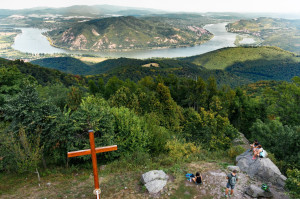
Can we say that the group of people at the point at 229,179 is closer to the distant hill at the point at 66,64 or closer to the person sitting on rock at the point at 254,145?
the person sitting on rock at the point at 254,145

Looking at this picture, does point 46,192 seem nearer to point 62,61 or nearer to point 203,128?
point 203,128

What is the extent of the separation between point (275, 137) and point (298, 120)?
1029 cm

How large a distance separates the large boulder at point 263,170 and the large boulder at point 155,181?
17.8ft

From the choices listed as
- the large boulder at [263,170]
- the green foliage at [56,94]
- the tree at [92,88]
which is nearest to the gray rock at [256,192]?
the large boulder at [263,170]

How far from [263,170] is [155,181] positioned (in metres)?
6.76

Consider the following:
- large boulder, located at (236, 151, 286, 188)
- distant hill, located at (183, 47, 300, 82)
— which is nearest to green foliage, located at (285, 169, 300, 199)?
large boulder, located at (236, 151, 286, 188)

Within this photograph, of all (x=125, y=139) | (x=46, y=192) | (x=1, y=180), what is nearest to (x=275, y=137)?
(x=125, y=139)

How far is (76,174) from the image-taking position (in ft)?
41.7

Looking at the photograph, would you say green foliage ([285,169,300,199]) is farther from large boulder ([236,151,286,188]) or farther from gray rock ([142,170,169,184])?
gray rock ([142,170,169,184])

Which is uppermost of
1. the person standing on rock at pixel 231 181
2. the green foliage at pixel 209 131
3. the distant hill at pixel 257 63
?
the person standing on rock at pixel 231 181

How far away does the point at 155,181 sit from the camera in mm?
10625

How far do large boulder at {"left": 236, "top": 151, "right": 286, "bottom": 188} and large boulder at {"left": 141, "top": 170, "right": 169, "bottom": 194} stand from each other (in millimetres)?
5411

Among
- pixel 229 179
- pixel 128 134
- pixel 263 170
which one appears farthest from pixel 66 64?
pixel 229 179

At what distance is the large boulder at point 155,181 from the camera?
10232mm
